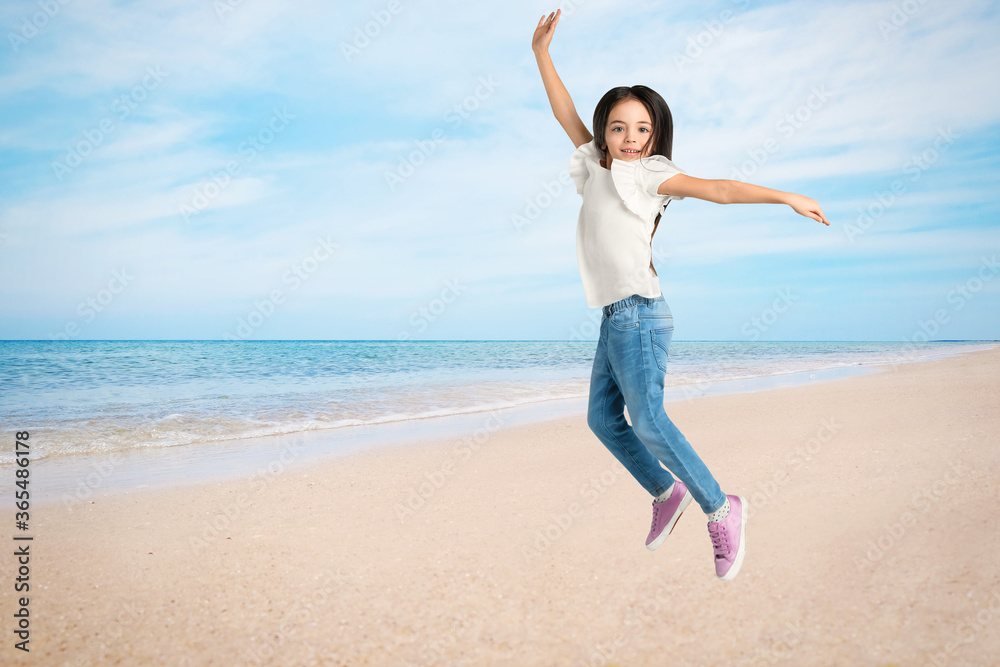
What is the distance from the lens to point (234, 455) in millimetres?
5492

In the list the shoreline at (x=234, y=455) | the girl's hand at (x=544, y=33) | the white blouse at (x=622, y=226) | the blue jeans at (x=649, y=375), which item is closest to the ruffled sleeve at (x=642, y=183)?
the white blouse at (x=622, y=226)

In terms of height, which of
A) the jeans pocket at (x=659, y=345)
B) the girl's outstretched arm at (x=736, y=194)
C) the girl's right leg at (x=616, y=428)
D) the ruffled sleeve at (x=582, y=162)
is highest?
the ruffled sleeve at (x=582, y=162)

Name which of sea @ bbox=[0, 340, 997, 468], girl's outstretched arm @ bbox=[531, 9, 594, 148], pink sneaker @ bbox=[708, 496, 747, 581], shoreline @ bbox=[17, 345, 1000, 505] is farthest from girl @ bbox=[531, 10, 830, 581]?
sea @ bbox=[0, 340, 997, 468]

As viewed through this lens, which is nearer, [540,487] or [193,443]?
[540,487]

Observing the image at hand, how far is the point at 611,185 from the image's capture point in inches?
99.0

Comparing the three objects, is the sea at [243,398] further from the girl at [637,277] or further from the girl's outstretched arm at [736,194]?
the girl's outstretched arm at [736,194]

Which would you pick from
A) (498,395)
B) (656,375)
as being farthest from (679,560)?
(498,395)

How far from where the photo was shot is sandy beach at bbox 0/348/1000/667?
76.5 inches

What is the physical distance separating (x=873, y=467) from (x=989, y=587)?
1.77 metres

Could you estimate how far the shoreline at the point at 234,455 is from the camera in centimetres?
447

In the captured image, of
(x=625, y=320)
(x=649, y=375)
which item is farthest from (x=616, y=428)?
(x=625, y=320)

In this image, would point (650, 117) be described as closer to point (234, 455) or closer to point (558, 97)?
point (558, 97)

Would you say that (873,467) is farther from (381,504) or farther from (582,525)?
(381,504)

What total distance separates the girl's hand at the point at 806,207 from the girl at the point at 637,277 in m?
0.28
